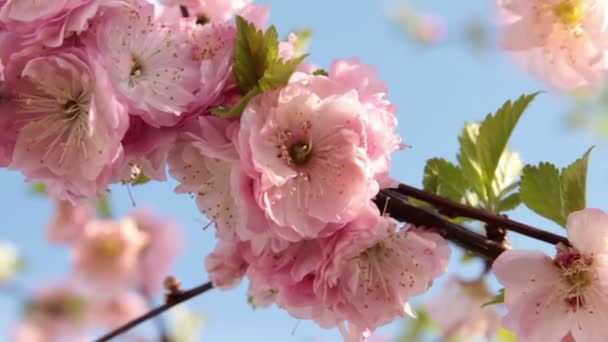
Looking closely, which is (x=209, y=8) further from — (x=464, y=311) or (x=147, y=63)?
(x=464, y=311)

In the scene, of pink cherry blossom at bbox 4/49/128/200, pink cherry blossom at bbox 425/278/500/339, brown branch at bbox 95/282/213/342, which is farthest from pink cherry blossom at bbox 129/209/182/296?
pink cherry blossom at bbox 4/49/128/200

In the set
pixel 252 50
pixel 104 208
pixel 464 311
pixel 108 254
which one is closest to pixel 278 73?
pixel 252 50

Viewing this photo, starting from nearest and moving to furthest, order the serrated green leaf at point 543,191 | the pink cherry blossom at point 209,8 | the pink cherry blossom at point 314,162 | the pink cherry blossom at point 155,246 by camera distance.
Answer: the pink cherry blossom at point 314,162
the serrated green leaf at point 543,191
the pink cherry blossom at point 209,8
the pink cherry blossom at point 155,246

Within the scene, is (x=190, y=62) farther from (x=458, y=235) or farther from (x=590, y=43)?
(x=590, y=43)

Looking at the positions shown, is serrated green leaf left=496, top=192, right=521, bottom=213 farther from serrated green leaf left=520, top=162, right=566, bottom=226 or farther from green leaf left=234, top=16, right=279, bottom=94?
green leaf left=234, top=16, right=279, bottom=94

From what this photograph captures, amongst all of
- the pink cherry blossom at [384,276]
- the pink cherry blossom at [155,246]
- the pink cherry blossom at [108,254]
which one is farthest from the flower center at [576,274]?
the pink cherry blossom at [108,254]

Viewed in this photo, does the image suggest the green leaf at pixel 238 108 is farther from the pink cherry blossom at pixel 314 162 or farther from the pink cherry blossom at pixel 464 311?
the pink cherry blossom at pixel 464 311
